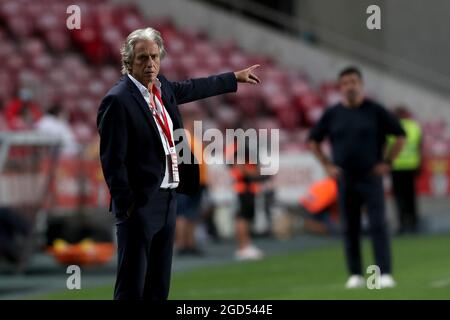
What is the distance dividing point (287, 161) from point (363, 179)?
10.0m

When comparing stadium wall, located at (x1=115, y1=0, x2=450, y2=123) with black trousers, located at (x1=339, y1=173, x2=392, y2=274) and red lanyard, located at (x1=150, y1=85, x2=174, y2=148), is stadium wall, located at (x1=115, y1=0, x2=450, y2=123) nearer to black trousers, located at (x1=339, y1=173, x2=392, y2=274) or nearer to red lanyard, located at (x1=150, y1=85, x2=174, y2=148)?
black trousers, located at (x1=339, y1=173, x2=392, y2=274)

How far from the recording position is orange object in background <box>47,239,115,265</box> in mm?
17609

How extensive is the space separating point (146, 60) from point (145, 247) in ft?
3.83

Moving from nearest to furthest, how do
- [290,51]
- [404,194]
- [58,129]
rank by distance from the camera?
[58,129]
[404,194]
[290,51]

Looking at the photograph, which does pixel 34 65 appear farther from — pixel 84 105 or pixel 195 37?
pixel 195 37

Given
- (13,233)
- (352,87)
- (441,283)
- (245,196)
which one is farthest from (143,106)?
(245,196)

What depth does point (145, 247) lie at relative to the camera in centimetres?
845

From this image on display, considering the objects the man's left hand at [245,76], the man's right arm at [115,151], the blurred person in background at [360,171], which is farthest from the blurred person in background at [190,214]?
the man's right arm at [115,151]

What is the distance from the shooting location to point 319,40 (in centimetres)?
3169

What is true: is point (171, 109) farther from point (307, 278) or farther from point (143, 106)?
point (307, 278)

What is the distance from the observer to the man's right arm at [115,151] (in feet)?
27.0

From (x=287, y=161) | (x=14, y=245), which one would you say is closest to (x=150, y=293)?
(x=14, y=245)

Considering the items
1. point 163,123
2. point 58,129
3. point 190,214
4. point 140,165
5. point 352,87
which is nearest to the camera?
point 140,165

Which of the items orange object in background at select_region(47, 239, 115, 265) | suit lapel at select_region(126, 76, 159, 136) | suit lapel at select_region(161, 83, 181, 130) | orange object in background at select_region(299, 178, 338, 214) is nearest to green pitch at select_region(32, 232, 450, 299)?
orange object in background at select_region(47, 239, 115, 265)
